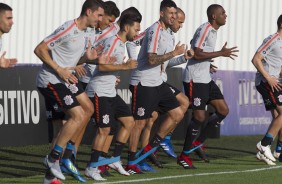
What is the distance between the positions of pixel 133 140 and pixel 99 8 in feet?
7.94

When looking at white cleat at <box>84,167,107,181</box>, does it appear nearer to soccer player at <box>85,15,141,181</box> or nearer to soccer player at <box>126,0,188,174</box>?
soccer player at <box>85,15,141,181</box>

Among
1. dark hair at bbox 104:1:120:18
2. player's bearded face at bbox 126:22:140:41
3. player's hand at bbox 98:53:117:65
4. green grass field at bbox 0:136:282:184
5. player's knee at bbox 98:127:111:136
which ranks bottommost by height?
green grass field at bbox 0:136:282:184

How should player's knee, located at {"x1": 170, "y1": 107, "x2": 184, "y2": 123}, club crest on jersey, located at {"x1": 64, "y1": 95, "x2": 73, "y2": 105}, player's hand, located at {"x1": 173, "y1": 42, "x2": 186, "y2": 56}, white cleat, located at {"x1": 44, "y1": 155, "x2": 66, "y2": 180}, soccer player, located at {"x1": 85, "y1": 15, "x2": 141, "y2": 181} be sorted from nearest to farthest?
white cleat, located at {"x1": 44, "y1": 155, "x2": 66, "y2": 180}
club crest on jersey, located at {"x1": 64, "y1": 95, "x2": 73, "y2": 105}
soccer player, located at {"x1": 85, "y1": 15, "x2": 141, "y2": 181}
player's hand, located at {"x1": 173, "y1": 42, "x2": 186, "y2": 56}
player's knee, located at {"x1": 170, "y1": 107, "x2": 184, "y2": 123}

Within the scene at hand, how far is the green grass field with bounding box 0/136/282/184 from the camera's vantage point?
47.2 feet

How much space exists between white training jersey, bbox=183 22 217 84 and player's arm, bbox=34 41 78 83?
378 cm

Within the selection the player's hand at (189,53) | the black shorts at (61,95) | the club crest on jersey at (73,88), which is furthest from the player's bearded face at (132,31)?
the black shorts at (61,95)

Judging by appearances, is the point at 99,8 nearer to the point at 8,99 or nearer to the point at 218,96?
the point at 218,96

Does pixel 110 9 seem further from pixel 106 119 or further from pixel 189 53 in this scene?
pixel 106 119

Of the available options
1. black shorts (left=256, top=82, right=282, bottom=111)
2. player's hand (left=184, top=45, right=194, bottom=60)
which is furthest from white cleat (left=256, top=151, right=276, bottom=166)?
player's hand (left=184, top=45, right=194, bottom=60)

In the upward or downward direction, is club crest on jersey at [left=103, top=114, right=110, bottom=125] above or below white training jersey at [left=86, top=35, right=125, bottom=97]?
below

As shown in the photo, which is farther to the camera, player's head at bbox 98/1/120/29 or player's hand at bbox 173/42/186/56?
player's head at bbox 98/1/120/29

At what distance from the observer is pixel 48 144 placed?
782 inches

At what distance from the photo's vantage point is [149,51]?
50.5ft

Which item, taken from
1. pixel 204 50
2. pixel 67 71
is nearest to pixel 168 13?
pixel 204 50
